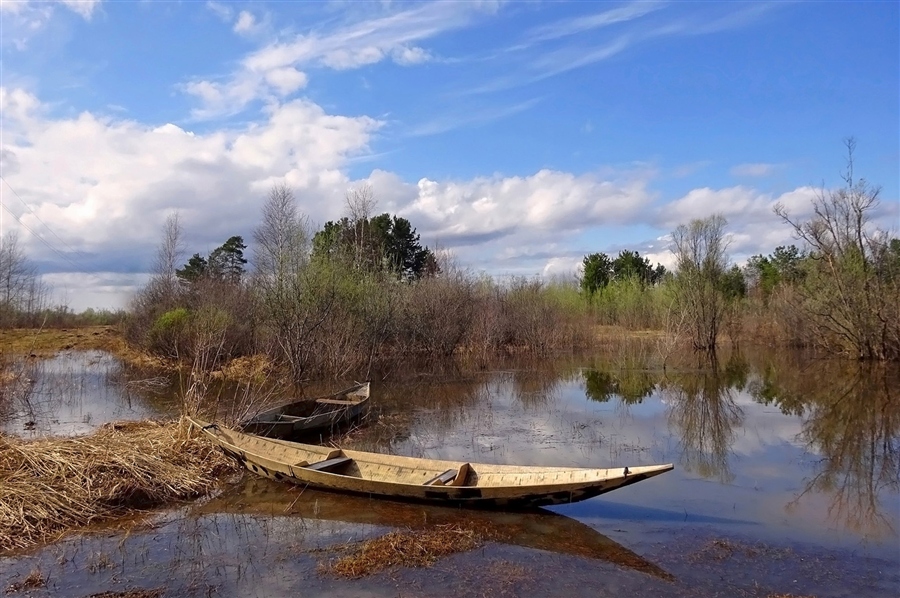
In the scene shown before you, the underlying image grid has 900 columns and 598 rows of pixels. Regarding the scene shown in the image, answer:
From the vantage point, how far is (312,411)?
565 inches

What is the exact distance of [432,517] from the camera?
26.3ft

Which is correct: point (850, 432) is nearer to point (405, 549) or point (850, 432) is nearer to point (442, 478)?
point (442, 478)

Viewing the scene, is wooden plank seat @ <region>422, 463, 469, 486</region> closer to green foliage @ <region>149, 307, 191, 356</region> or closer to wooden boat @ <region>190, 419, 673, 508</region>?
wooden boat @ <region>190, 419, 673, 508</region>

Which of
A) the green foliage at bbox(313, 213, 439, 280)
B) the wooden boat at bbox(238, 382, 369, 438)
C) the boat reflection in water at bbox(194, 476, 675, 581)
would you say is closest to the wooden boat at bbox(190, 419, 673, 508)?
the boat reflection in water at bbox(194, 476, 675, 581)

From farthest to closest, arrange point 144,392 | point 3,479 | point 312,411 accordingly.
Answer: point 144,392 < point 312,411 < point 3,479

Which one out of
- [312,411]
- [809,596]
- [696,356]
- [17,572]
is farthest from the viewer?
[696,356]

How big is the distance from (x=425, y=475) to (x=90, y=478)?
451 cm

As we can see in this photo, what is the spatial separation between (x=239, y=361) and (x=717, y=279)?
81.9ft

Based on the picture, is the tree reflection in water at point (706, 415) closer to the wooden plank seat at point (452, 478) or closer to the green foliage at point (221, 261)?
the wooden plank seat at point (452, 478)

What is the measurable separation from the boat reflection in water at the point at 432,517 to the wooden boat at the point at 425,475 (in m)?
0.17

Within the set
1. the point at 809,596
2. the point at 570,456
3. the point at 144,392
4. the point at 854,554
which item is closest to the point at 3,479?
the point at 570,456

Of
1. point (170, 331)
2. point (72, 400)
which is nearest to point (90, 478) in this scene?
point (72, 400)

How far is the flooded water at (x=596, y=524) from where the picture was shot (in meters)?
6.22

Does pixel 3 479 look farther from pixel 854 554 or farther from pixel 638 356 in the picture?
pixel 638 356
